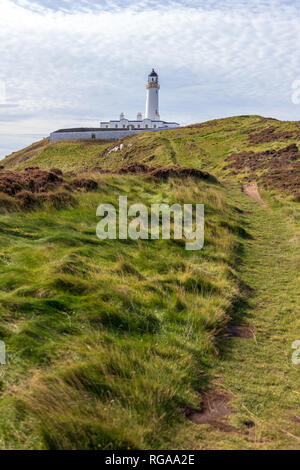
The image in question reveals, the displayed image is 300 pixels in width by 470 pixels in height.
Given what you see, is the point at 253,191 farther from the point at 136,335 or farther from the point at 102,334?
the point at 102,334

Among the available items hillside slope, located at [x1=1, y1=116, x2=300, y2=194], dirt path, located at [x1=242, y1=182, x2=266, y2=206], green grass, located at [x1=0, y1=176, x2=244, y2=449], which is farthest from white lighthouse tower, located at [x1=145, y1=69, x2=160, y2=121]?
green grass, located at [x1=0, y1=176, x2=244, y2=449]

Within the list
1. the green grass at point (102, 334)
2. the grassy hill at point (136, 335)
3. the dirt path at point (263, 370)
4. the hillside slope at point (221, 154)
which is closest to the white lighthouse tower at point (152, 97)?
the hillside slope at point (221, 154)

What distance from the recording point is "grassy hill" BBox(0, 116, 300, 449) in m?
3.46

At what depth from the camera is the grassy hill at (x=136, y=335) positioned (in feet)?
11.4

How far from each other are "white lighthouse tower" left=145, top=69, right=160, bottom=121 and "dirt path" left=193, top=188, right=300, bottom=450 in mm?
119248

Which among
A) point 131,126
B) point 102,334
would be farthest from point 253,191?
point 131,126

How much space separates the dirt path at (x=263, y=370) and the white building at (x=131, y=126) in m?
94.5

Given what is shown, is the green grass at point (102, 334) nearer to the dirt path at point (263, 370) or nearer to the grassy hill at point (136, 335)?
the grassy hill at point (136, 335)

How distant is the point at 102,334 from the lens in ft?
15.6

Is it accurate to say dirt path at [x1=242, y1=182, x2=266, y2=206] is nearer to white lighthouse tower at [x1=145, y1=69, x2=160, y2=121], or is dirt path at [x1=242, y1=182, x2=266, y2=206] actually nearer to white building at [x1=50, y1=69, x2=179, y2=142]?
white building at [x1=50, y1=69, x2=179, y2=142]

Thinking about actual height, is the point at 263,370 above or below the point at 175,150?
below

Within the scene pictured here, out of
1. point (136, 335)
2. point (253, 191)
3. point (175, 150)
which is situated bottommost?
point (136, 335)

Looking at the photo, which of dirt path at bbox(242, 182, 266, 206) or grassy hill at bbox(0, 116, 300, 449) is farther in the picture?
dirt path at bbox(242, 182, 266, 206)

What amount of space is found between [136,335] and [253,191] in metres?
19.9
